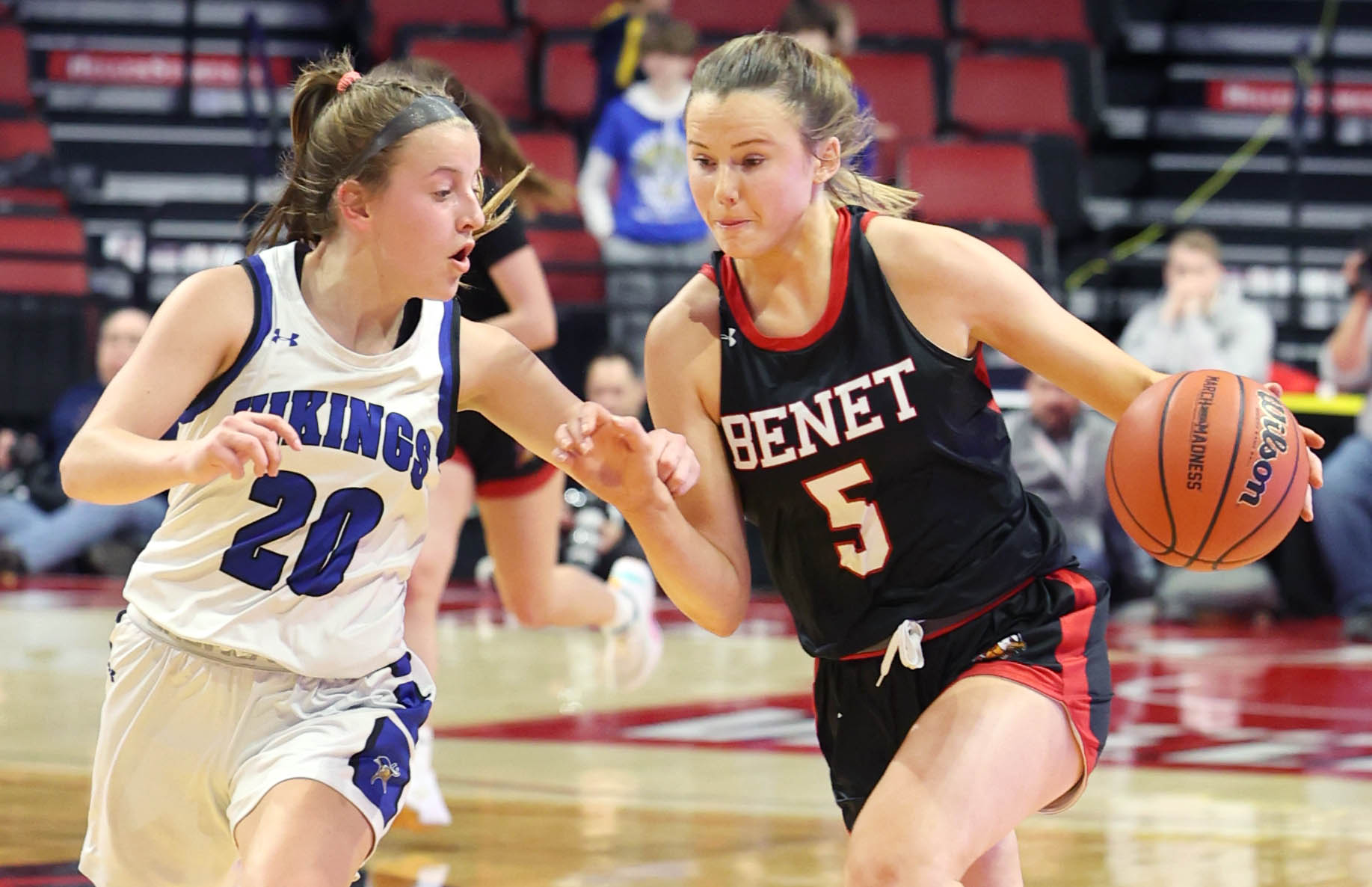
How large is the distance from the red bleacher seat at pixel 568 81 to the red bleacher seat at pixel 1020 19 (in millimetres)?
2536

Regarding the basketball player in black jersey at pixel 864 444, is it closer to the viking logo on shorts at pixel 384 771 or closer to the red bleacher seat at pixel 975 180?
the viking logo on shorts at pixel 384 771

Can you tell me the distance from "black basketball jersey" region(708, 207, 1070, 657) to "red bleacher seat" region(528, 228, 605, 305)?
6.21 metres

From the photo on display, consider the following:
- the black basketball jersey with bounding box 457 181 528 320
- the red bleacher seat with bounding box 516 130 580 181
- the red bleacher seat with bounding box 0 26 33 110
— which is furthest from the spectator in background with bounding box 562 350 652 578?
the red bleacher seat with bounding box 0 26 33 110

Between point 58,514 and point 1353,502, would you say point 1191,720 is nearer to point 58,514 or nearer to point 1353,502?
A: point 1353,502

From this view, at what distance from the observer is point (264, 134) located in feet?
37.4

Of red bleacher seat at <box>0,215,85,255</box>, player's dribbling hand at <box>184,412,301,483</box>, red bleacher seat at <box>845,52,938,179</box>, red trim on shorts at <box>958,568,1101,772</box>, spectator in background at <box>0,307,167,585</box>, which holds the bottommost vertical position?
spectator in background at <box>0,307,167,585</box>

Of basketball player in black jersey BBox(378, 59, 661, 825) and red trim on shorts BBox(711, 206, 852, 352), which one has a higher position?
red trim on shorts BBox(711, 206, 852, 352)

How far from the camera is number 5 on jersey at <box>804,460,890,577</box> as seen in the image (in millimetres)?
3016

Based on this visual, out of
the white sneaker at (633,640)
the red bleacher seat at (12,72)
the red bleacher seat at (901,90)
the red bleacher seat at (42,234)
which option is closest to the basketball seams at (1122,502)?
the white sneaker at (633,640)

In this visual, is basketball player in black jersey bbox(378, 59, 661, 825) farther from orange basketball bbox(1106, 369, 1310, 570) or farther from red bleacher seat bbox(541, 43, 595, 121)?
red bleacher seat bbox(541, 43, 595, 121)

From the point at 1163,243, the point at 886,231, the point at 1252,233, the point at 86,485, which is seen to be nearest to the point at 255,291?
the point at 86,485

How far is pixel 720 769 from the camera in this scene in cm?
533

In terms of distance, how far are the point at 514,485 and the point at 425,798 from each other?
79 centimetres

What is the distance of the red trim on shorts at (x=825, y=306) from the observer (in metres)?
3.04
